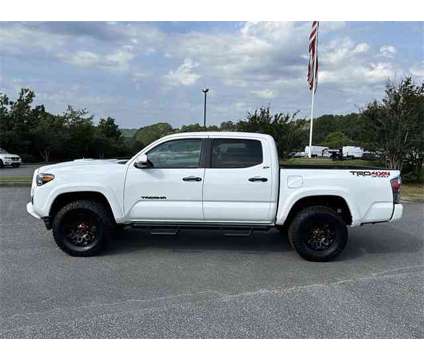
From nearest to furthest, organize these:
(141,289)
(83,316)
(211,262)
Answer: (83,316)
(141,289)
(211,262)

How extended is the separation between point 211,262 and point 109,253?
1557mm

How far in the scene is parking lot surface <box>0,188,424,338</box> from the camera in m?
3.28

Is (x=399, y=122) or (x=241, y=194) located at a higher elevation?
(x=399, y=122)

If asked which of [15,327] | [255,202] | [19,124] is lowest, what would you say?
[15,327]

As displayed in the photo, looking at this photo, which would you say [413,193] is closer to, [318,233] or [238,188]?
[318,233]

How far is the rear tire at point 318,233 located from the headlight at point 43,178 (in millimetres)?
3480

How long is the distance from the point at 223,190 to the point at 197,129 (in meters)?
23.6

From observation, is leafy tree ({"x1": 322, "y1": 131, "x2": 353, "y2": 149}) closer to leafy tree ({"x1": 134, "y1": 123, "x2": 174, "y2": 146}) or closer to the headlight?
leafy tree ({"x1": 134, "y1": 123, "x2": 174, "y2": 146})

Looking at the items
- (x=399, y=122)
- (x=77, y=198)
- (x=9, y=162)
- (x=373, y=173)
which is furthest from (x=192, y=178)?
(x=9, y=162)

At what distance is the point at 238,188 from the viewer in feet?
16.7

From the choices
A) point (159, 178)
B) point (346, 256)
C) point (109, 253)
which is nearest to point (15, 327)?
point (109, 253)

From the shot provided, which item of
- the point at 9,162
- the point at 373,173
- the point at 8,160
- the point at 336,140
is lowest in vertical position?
the point at 9,162

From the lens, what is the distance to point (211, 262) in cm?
506

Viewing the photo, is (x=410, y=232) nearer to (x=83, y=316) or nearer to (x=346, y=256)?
(x=346, y=256)
